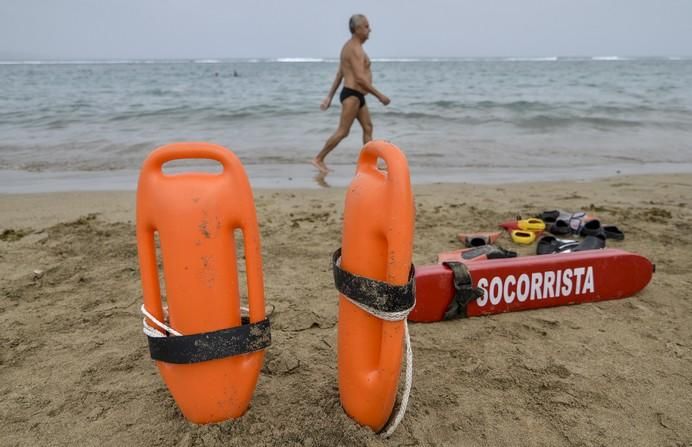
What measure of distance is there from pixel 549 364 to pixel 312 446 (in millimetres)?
1082

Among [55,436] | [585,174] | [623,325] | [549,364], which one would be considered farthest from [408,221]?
[585,174]

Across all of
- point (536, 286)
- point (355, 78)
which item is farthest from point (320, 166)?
point (536, 286)

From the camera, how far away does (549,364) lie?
211cm

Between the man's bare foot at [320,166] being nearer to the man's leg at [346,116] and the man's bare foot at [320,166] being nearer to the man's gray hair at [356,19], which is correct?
the man's leg at [346,116]

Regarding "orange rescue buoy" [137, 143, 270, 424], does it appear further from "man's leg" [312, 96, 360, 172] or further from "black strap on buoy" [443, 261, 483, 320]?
"man's leg" [312, 96, 360, 172]

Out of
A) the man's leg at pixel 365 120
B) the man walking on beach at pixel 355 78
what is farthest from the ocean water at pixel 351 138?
the man walking on beach at pixel 355 78

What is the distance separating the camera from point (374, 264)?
151 cm

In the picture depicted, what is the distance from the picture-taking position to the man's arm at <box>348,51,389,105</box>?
5.91 m

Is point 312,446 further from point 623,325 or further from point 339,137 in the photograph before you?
point 339,137

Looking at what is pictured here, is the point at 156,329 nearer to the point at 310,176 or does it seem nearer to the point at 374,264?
the point at 374,264

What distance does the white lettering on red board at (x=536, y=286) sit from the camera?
98.1 inches

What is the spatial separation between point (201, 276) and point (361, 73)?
16.0ft

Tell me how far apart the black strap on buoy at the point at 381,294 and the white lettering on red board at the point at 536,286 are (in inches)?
43.0

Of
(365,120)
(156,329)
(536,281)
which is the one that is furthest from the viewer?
(365,120)
